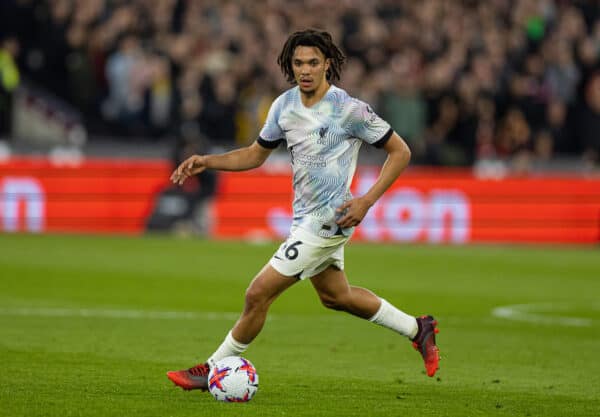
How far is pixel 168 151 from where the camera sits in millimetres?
25844

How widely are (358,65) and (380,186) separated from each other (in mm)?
19775

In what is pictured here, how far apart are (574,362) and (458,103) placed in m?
18.3

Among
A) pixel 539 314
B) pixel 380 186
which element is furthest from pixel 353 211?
pixel 539 314

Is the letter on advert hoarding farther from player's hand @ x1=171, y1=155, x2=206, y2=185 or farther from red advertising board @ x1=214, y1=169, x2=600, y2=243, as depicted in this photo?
player's hand @ x1=171, y1=155, x2=206, y2=185

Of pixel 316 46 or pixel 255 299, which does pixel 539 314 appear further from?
pixel 316 46

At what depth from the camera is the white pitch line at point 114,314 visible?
13.3 m

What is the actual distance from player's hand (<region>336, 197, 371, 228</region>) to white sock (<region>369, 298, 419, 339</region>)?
35.9 inches

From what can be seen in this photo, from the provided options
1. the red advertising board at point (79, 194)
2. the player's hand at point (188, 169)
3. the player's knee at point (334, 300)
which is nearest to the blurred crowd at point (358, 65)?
the red advertising board at point (79, 194)

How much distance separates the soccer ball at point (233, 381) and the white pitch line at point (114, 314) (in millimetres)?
5134

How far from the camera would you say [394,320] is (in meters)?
9.02

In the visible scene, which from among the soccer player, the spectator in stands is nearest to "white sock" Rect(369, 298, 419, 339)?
the soccer player

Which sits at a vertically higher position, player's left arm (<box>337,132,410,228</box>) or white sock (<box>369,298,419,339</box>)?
player's left arm (<box>337,132,410,228</box>)

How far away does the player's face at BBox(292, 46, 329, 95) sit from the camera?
8367mm

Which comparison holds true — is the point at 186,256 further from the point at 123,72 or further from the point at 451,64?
the point at 451,64
